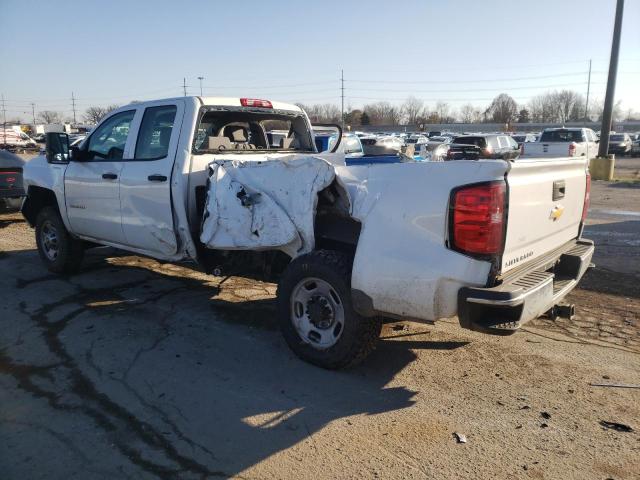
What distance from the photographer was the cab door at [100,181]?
5.70 meters

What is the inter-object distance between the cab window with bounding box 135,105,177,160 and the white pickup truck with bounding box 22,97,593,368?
2 cm

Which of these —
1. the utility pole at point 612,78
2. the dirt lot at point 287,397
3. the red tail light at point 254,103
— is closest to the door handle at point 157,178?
the red tail light at point 254,103

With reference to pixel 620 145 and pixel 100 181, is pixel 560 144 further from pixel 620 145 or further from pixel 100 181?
pixel 620 145

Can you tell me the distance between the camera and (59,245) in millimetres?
6742

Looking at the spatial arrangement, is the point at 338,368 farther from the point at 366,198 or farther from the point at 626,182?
the point at 626,182

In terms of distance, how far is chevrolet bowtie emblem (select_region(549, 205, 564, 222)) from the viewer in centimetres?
383

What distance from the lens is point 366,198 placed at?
11.7ft

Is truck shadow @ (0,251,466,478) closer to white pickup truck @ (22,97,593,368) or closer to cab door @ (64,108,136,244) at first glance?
white pickup truck @ (22,97,593,368)

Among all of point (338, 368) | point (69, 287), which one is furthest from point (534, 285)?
point (69, 287)

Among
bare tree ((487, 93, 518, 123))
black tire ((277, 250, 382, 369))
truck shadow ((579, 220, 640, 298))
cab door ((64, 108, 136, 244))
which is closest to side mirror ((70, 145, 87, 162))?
cab door ((64, 108, 136, 244))

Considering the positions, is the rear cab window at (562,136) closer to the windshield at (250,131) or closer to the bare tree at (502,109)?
the windshield at (250,131)

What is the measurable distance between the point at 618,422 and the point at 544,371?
29.0 inches

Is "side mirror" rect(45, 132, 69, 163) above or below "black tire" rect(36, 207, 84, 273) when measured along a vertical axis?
above

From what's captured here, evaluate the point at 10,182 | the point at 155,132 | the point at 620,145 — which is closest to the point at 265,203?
the point at 155,132
